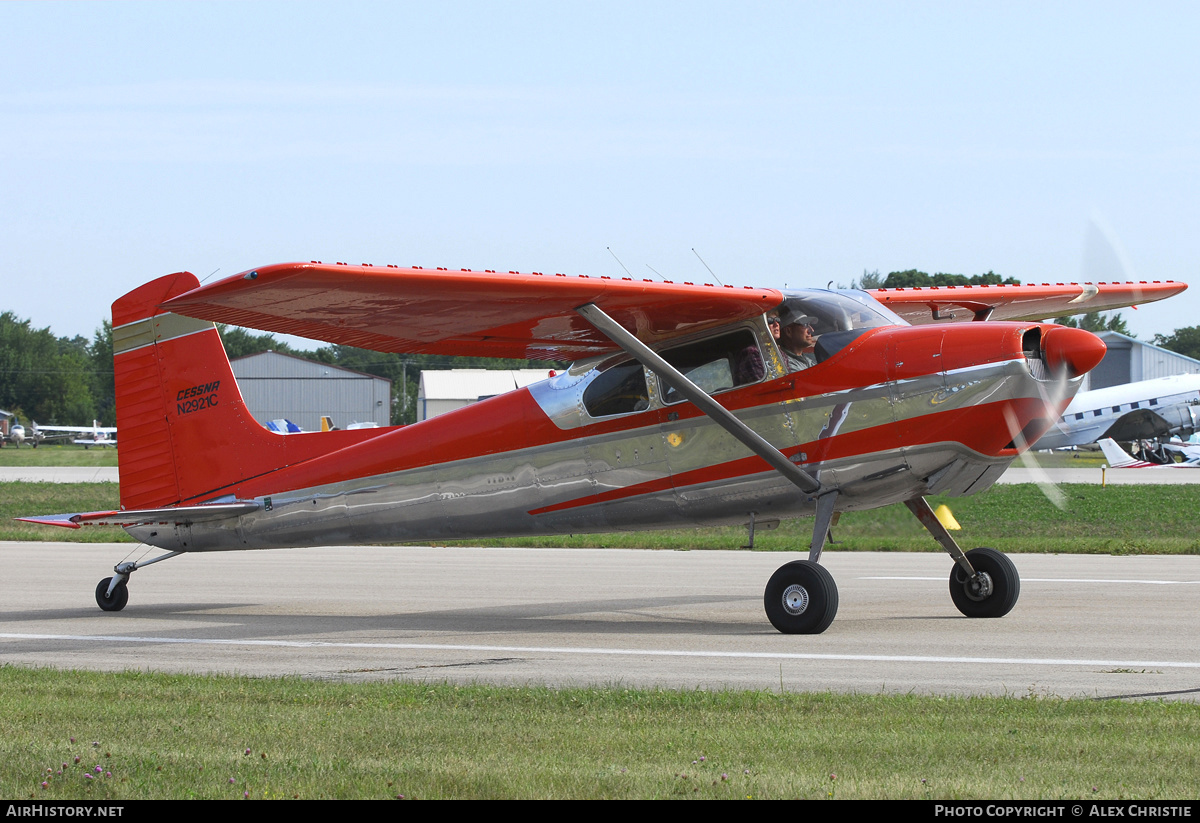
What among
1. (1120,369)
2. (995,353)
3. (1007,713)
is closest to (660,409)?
(995,353)

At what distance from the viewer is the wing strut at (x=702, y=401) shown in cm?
945

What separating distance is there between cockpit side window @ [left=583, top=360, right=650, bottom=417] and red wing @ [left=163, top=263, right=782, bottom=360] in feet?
1.09

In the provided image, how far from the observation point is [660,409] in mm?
10289

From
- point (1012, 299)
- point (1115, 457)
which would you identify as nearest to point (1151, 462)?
point (1115, 457)

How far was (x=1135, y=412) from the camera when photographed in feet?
164

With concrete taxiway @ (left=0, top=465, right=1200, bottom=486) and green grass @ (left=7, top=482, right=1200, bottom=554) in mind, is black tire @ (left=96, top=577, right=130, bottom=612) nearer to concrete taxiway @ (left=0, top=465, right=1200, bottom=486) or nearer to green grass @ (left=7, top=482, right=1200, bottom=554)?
green grass @ (left=7, top=482, right=1200, bottom=554)

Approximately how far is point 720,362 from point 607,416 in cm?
119

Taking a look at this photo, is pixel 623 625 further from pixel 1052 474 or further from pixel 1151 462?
pixel 1151 462

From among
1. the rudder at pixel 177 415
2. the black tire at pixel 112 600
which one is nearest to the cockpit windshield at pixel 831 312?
the rudder at pixel 177 415

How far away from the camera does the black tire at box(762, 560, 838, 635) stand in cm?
934

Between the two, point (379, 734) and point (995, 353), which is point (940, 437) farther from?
point (379, 734)

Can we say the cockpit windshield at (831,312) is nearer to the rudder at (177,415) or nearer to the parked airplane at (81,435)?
the rudder at (177,415)

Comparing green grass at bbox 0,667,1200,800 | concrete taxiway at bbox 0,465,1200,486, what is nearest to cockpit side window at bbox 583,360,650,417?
green grass at bbox 0,667,1200,800

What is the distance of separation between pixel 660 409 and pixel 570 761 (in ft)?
18.0
